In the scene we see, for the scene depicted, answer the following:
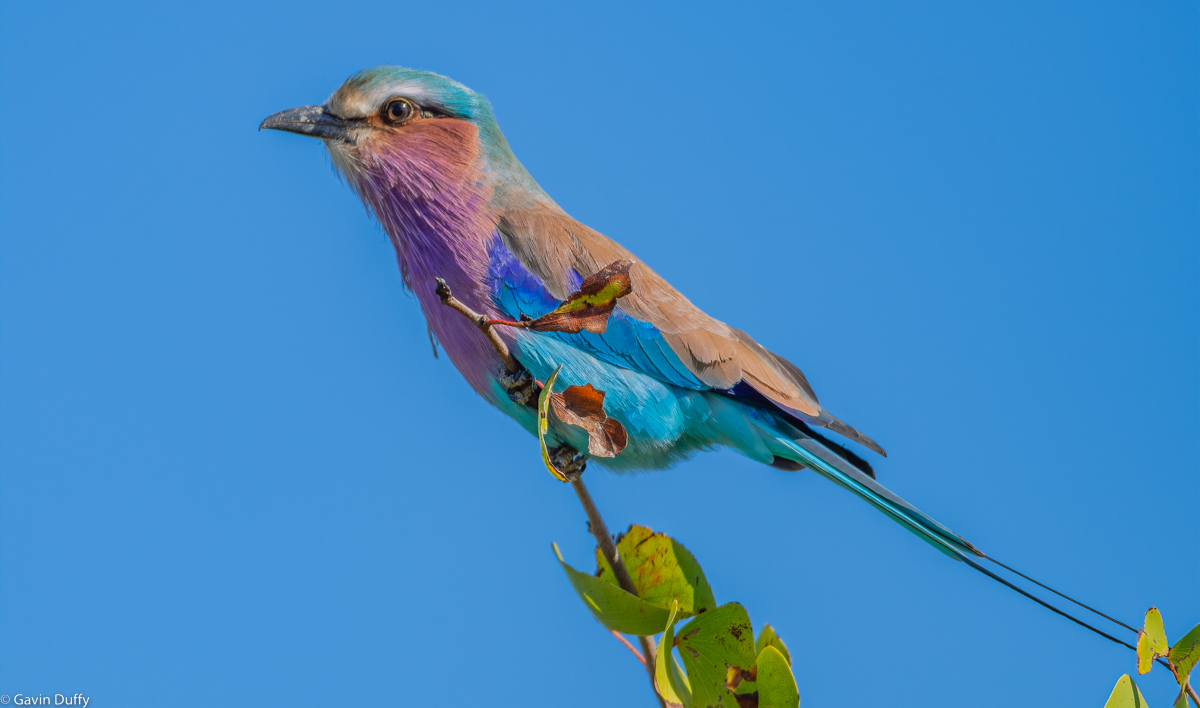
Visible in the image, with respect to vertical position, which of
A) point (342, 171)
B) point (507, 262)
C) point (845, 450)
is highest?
point (342, 171)

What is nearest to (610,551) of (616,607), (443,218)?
(616,607)

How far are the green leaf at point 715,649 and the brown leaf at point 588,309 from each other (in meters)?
0.94

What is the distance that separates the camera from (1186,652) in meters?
2.17

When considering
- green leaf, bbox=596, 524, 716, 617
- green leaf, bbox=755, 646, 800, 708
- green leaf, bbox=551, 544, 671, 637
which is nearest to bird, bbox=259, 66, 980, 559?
green leaf, bbox=596, 524, 716, 617

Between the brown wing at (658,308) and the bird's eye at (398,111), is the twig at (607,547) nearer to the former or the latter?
the brown wing at (658,308)

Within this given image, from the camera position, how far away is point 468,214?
3459mm

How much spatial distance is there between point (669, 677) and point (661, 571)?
0.42 meters

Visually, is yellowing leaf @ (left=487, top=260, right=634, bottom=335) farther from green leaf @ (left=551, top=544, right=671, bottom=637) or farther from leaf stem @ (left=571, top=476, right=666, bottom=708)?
green leaf @ (left=551, top=544, right=671, bottom=637)

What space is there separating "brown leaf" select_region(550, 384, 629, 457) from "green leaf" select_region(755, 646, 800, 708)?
2.61ft

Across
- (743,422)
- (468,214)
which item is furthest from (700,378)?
(468,214)

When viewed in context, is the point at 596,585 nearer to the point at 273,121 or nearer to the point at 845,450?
the point at 845,450

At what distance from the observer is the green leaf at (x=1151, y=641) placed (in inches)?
84.0

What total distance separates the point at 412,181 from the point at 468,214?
24 centimetres

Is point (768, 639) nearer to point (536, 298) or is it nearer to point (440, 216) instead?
point (536, 298)
